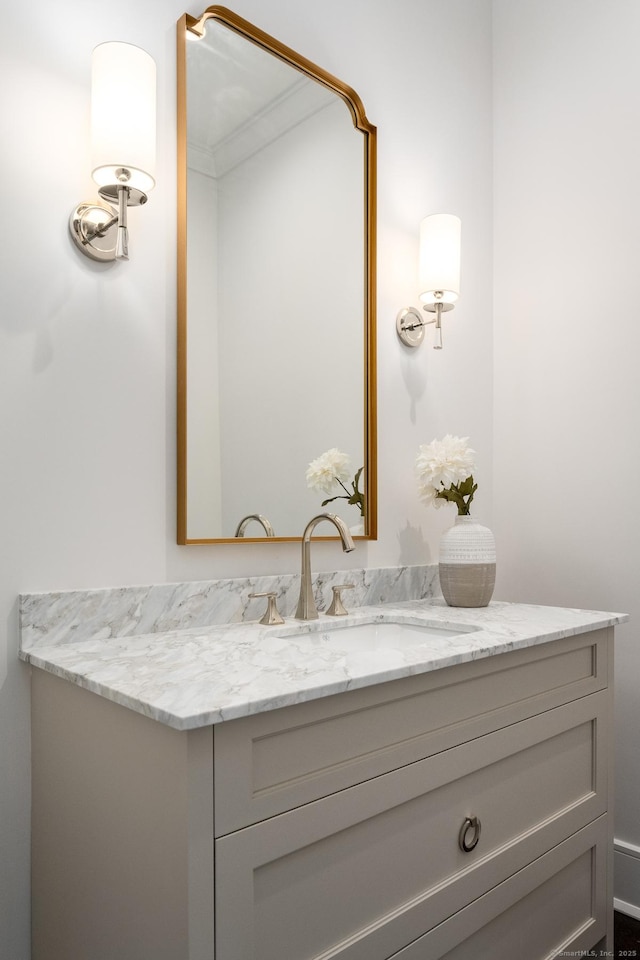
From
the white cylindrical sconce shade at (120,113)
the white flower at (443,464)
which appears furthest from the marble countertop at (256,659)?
the white cylindrical sconce shade at (120,113)

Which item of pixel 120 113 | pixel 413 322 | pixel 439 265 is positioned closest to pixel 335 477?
pixel 413 322

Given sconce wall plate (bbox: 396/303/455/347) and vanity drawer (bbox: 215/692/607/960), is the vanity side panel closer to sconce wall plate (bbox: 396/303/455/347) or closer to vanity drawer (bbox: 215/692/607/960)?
vanity drawer (bbox: 215/692/607/960)

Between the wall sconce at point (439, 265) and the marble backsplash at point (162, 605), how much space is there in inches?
29.3

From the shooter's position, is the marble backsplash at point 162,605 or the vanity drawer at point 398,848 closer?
the vanity drawer at point 398,848

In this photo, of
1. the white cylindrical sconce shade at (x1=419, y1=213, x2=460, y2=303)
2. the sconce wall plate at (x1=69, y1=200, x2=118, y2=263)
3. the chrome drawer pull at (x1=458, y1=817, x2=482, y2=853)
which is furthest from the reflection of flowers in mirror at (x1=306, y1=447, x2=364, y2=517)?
the chrome drawer pull at (x1=458, y1=817, x2=482, y2=853)

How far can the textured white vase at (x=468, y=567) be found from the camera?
1.76m

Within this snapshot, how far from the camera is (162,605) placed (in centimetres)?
139

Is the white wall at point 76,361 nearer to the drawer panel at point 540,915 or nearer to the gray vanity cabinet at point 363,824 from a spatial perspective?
the gray vanity cabinet at point 363,824

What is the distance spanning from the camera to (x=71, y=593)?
4.17 feet

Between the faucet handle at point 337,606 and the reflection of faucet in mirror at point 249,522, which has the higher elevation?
the reflection of faucet in mirror at point 249,522

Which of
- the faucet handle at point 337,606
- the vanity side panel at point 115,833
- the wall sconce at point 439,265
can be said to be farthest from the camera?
the wall sconce at point 439,265

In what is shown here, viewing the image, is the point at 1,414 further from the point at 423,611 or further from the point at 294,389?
the point at 423,611

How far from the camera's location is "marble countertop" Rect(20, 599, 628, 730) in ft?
2.89

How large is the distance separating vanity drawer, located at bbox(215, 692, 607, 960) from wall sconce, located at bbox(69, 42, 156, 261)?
3.30 ft
